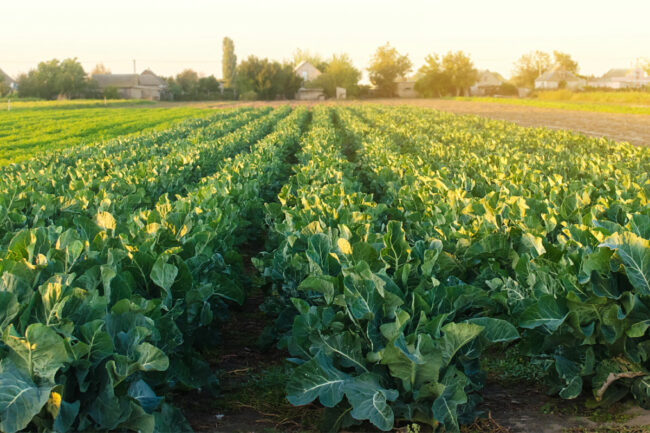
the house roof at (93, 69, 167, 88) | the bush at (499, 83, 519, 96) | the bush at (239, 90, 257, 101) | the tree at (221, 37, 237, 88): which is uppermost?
the tree at (221, 37, 237, 88)

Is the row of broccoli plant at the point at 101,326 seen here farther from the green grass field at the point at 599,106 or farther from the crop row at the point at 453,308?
the green grass field at the point at 599,106

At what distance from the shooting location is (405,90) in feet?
330

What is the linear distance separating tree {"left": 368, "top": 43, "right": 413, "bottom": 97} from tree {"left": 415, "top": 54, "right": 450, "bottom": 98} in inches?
176

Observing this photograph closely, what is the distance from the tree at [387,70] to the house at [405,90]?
165 centimetres

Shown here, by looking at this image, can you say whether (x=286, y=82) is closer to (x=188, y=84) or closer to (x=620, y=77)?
(x=188, y=84)

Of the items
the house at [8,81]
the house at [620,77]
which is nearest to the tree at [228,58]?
the house at [8,81]

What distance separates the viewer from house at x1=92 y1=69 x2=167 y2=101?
8450 centimetres

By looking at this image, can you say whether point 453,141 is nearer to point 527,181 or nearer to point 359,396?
point 527,181

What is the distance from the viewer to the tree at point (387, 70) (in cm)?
9444

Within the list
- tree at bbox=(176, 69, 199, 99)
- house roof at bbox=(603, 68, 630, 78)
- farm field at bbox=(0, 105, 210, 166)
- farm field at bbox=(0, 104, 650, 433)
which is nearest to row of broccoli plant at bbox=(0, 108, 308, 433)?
farm field at bbox=(0, 104, 650, 433)

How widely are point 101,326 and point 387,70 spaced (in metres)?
95.0

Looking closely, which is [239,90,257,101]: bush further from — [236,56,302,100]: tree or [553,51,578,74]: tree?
[553,51,578,74]: tree

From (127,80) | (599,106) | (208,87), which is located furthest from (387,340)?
(127,80)

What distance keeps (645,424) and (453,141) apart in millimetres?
14236
